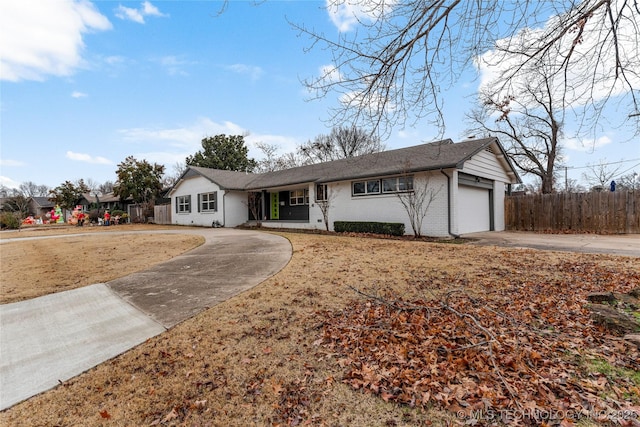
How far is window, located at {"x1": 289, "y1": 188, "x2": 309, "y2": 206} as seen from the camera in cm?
1844

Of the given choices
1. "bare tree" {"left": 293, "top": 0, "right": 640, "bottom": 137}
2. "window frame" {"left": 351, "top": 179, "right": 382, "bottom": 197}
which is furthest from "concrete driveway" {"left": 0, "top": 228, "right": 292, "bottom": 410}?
"window frame" {"left": 351, "top": 179, "right": 382, "bottom": 197}

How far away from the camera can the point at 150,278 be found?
624cm

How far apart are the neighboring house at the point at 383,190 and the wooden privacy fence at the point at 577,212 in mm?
901

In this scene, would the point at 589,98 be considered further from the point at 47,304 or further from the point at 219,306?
the point at 47,304

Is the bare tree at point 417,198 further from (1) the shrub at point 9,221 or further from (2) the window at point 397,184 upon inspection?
(1) the shrub at point 9,221

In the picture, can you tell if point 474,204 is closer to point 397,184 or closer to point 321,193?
point 397,184

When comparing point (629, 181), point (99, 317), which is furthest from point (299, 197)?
point (629, 181)

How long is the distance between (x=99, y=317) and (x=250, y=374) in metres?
3.02

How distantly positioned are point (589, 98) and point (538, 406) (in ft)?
13.8

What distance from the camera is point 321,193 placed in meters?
16.3

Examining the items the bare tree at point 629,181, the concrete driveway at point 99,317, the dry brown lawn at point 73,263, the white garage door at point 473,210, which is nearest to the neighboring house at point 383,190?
the white garage door at point 473,210

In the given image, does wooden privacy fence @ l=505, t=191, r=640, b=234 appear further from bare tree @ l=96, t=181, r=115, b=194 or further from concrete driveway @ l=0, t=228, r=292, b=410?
bare tree @ l=96, t=181, r=115, b=194

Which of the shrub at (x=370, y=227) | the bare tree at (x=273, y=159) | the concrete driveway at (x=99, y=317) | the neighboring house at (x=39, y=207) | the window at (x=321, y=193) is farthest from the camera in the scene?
the neighboring house at (x=39, y=207)

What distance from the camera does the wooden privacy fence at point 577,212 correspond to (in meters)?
11.9
